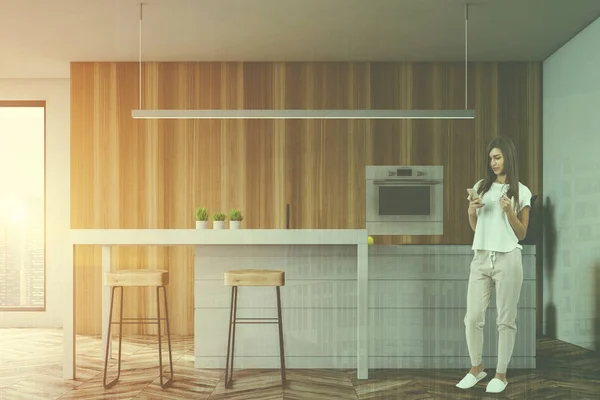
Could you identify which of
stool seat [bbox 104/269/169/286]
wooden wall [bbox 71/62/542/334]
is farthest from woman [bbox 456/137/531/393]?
stool seat [bbox 104/269/169/286]

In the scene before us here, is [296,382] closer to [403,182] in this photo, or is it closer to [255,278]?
[255,278]

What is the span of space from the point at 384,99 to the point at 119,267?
7.89ft

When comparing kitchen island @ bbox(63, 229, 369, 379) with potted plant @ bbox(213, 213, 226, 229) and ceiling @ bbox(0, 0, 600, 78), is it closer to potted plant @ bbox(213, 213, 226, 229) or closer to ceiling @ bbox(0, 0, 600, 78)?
potted plant @ bbox(213, 213, 226, 229)

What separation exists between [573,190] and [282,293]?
185cm

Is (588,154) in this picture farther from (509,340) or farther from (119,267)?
(119,267)

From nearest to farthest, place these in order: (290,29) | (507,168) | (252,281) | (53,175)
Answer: (507,168) → (252,281) → (290,29) → (53,175)

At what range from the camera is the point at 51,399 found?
11.8 ft

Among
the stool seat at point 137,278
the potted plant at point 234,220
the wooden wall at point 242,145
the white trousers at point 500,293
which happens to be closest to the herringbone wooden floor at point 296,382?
the white trousers at point 500,293

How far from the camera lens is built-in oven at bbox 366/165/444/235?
412cm

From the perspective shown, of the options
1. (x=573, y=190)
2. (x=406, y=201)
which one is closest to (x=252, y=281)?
(x=406, y=201)

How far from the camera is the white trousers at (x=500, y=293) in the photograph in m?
3.68

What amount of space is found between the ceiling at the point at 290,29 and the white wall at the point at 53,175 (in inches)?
17.2

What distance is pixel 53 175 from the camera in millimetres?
6012

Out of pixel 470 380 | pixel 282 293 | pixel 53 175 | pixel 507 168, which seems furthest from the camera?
pixel 53 175
